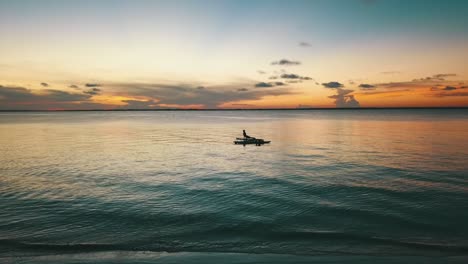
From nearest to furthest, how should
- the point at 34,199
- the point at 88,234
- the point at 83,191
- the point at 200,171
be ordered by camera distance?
1. the point at 88,234
2. the point at 34,199
3. the point at 83,191
4. the point at 200,171

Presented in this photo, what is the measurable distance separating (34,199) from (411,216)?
81.8 feet

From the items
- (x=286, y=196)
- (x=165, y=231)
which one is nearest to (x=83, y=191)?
(x=165, y=231)

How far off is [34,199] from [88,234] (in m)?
8.89

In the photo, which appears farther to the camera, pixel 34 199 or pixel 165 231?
pixel 34 199

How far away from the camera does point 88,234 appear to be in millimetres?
15945

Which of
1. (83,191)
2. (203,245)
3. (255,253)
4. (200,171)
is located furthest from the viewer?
(200,171)

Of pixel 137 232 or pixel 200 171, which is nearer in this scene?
pixel 137 232

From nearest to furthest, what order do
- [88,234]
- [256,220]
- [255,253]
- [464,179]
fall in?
[255,253] → [88,234] → [256,220] → [464,179]

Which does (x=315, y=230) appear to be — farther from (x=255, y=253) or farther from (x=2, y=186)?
(x=2, y=186)

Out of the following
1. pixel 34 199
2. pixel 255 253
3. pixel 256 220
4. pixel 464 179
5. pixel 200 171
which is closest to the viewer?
pixel 255 253

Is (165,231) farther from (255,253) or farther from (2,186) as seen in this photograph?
(2,186)

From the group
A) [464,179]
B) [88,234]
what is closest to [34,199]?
[88,234]

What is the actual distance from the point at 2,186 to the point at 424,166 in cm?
4090

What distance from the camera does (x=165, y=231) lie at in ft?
53.5
